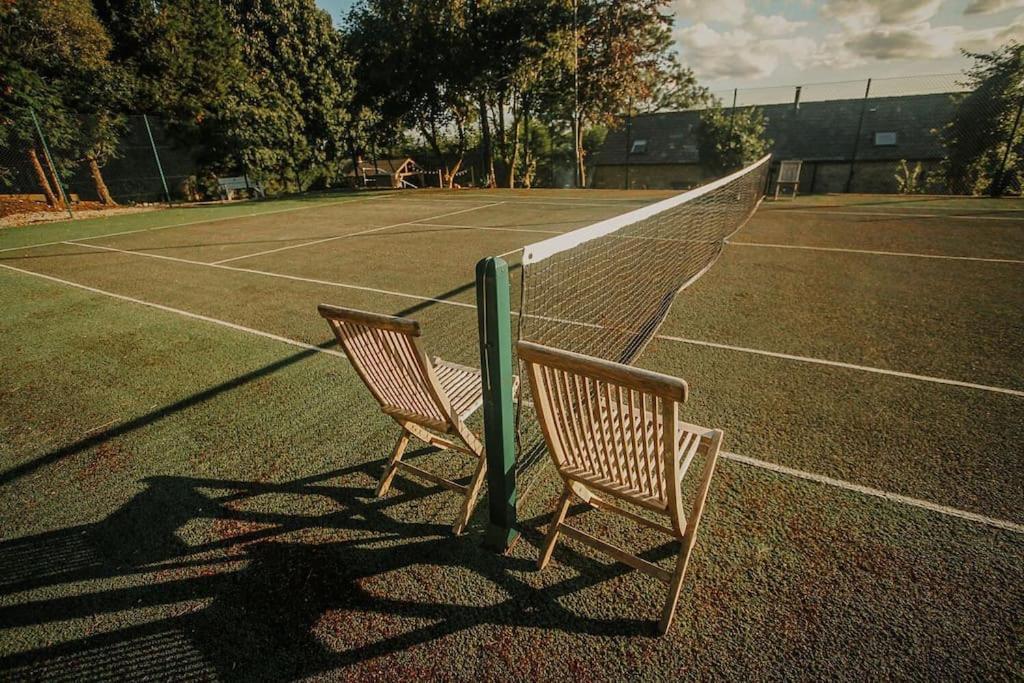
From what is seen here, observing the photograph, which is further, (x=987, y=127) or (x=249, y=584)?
(x=987, y=127)

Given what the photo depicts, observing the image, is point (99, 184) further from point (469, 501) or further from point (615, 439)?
point (615, 439)

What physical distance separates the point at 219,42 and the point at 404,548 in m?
29.7

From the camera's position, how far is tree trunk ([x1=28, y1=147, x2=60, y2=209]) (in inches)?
719

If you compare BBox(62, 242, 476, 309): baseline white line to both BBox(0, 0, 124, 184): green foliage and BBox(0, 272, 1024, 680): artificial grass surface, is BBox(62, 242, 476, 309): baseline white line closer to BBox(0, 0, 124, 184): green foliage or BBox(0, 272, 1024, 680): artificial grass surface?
BBox(0, 272, 1024, 680): artificial grass surface

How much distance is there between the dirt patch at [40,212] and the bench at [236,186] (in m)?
4.14

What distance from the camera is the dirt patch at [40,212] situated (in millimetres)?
16984

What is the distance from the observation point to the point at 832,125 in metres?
34.9

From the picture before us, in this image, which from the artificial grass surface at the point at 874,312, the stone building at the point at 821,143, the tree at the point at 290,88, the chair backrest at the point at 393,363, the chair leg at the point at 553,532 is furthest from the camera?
the stone building at the point at 821,143

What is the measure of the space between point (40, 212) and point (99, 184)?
4636mm

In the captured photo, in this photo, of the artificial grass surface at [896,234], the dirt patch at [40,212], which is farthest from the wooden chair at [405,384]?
Result: the dirt patch at [40,212]

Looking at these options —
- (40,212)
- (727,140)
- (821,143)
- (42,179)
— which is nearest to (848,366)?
(40,212)

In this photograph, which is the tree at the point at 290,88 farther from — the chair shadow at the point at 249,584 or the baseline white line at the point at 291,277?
the chair shadow at the point at 249,584

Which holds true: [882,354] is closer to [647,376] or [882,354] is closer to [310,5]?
[647,376]

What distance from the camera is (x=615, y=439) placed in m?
2.31
